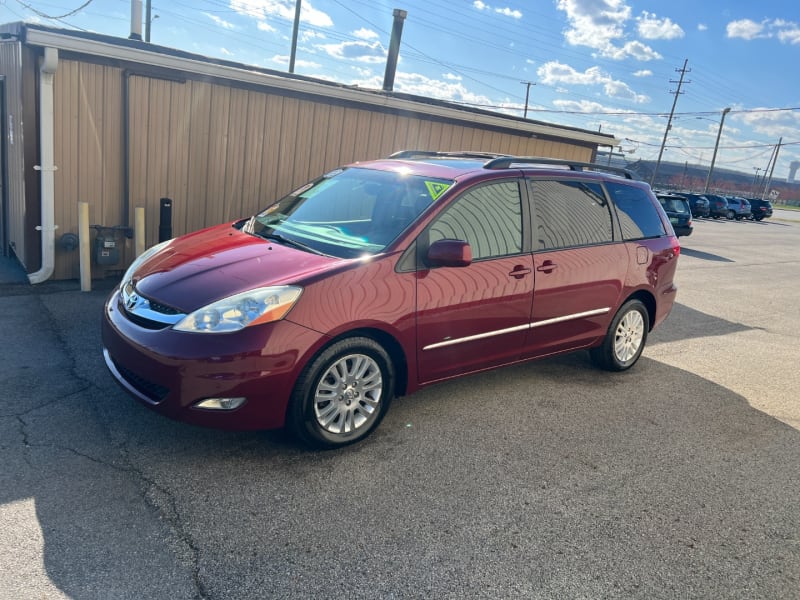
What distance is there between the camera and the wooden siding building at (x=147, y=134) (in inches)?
269

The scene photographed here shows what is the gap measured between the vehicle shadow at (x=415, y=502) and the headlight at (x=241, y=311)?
0.79 metres

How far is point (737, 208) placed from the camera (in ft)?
127

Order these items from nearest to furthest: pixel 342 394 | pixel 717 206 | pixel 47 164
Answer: pixel 342 394 → pixel 47 164 → pixel 717 206

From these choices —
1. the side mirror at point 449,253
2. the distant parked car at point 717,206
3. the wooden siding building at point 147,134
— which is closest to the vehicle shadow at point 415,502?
the side mirror at point 449,253

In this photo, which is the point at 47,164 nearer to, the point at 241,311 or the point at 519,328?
the point at 241,311

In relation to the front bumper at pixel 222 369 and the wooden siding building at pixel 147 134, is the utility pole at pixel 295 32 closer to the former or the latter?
the wooden siding building at pixel 147 134

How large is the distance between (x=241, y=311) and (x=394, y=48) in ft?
35.3

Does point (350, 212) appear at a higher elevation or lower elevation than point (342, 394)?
higher

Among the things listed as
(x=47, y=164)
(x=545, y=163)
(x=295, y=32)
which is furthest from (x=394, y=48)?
(x=295, y=32)

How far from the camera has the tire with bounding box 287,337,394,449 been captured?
3555 millimetres

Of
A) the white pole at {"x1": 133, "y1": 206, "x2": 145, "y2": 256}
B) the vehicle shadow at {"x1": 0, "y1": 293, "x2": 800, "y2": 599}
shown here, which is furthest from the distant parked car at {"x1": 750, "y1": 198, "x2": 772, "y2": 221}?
the white pole at {"x1": 133, "y1": 206, "x2": 145, "y2": 256}

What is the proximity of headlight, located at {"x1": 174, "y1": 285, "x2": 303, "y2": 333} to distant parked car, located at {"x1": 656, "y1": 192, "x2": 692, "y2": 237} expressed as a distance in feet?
53.8

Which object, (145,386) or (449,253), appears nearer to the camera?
(145,386)

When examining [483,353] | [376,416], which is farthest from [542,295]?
[376,416]
